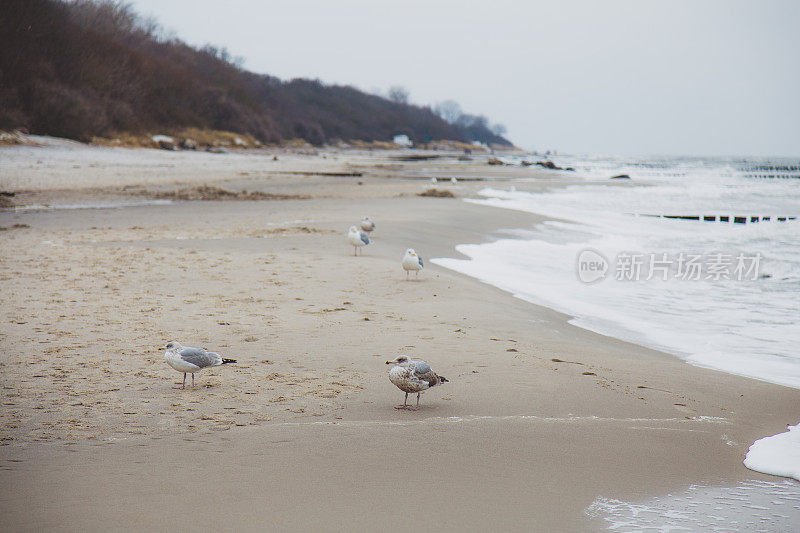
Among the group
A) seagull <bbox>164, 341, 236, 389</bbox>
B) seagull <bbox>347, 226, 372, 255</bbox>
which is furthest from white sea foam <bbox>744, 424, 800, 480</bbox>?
seagull <bbox>347, 226, 372, 255</bbox>

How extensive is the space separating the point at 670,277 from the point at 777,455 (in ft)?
23.4

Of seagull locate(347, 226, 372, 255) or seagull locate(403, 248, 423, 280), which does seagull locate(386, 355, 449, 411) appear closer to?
seagull locate(403, 248, 423, 280)

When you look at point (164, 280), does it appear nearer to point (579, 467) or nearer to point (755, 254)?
point (579, 467)

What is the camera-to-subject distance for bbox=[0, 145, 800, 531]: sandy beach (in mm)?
3070

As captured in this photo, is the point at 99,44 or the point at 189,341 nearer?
the point at 189,341

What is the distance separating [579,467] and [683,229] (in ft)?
49.1

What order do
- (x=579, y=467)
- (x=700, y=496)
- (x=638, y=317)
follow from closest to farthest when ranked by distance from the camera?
(x=700, y=496) < (x=579, y=467) < (x=638, y=317)


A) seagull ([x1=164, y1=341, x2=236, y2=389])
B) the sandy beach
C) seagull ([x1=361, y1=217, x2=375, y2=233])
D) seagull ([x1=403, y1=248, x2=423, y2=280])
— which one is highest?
seagull ([x1=361, y1=217, x2=375, y2=233])

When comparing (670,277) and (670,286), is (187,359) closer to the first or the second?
(670,286)

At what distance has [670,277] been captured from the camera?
10.5 metres

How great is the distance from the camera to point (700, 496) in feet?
10.8

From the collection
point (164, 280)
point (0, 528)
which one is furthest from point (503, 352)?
point (164, 280)

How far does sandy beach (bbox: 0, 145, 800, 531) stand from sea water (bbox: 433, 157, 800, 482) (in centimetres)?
75

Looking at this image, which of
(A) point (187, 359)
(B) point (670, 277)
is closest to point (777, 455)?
(A) point (187, 359)
